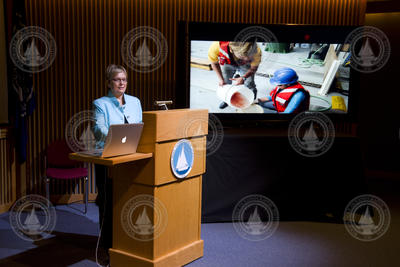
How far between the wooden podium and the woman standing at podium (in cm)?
27

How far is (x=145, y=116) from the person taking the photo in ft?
10.7

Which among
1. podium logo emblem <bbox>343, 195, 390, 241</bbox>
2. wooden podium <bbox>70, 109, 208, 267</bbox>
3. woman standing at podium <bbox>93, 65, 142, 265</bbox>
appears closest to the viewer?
wooden podium <bbox>70, 109, 208, 267</bbox>

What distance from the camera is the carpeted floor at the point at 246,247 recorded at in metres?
3.88

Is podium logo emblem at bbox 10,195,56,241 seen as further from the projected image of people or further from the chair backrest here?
the projected image of people

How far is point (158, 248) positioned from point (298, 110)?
283cm

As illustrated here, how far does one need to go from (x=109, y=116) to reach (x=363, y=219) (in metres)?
3.14

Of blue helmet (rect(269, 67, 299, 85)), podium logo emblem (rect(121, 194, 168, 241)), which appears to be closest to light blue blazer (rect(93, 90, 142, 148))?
podium logo emblem (rect(121, 194, 168, 241))

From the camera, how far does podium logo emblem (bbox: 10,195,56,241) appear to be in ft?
14.8

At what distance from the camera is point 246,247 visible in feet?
13.9

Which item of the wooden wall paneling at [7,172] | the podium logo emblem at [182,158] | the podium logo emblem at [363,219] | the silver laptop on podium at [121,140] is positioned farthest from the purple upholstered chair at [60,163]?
the podium logo emblem at [363,219]

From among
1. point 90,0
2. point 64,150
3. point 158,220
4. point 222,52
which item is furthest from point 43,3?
point 158,220

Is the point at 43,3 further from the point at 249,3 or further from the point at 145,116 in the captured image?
the point at 145,116

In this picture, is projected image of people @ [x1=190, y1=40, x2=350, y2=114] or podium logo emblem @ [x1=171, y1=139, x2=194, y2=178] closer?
podium logo emblem @ [x1=171, y1=139, x2=194, y2=178]

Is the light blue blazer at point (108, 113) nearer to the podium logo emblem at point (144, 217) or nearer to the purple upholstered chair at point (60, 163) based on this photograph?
the podium logo emblem at point (144, 217)
